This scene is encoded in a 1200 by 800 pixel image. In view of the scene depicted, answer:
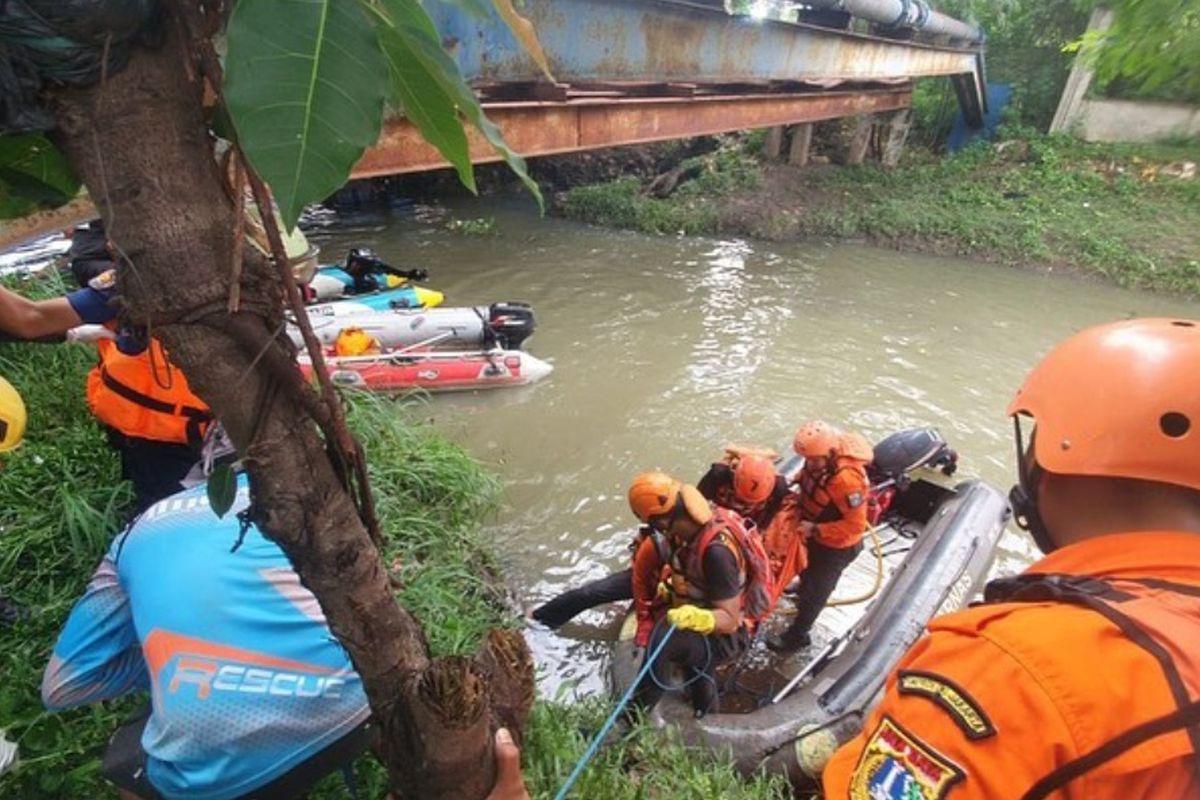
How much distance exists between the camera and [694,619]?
3.25 meters

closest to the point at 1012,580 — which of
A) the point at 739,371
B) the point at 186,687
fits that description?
the point at 186,687

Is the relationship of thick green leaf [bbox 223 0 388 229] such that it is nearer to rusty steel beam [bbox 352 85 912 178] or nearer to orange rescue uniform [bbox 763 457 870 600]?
rusty steel beam [bbox 352 85 912 178]

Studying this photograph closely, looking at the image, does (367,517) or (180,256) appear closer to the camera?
(180,256)

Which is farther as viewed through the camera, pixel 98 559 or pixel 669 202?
pixel 669 202

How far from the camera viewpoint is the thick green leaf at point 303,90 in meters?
0.55

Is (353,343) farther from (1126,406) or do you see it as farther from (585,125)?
(1126,406)

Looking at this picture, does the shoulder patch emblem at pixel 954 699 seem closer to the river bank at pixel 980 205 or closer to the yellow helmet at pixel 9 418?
the yellow helmet at pixel 9 418

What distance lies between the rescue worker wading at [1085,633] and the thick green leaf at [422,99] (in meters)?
1.00

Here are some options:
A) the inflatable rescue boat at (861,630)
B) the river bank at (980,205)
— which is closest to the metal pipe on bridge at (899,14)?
the river bank at (980,205)

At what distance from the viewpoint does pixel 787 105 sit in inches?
331

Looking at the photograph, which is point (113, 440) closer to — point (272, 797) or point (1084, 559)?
point (272, 797)

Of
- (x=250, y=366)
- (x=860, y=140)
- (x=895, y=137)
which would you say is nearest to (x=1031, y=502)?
(x=250, y=366)

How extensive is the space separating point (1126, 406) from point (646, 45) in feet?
15.5

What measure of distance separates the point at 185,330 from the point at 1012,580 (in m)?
1.26
